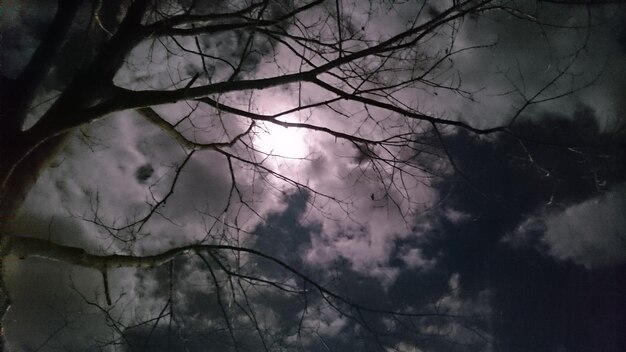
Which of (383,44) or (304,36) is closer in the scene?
(383,44)

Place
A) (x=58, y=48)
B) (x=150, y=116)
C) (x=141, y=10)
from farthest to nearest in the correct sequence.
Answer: (x=150, y=116), (x=141, y=10), (x=58, y=48)

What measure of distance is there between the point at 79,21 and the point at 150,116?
4.63ft

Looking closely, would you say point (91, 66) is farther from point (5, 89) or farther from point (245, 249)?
point (245, 249)

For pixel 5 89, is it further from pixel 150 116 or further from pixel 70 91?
pixel 150 116

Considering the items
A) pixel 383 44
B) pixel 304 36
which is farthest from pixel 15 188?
pixel 383 44

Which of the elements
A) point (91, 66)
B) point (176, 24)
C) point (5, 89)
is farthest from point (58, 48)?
point (176, 24)

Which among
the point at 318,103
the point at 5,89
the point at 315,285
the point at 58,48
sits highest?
the point at 58,48

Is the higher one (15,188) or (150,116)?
(150,116)

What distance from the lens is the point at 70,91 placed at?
172 inches

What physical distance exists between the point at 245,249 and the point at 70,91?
2.74 m

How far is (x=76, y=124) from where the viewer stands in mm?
3863

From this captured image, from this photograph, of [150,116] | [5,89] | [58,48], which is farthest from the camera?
[150,116]

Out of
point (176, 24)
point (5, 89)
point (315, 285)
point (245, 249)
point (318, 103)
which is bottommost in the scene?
point (315, 285)

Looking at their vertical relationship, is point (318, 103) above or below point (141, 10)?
below
